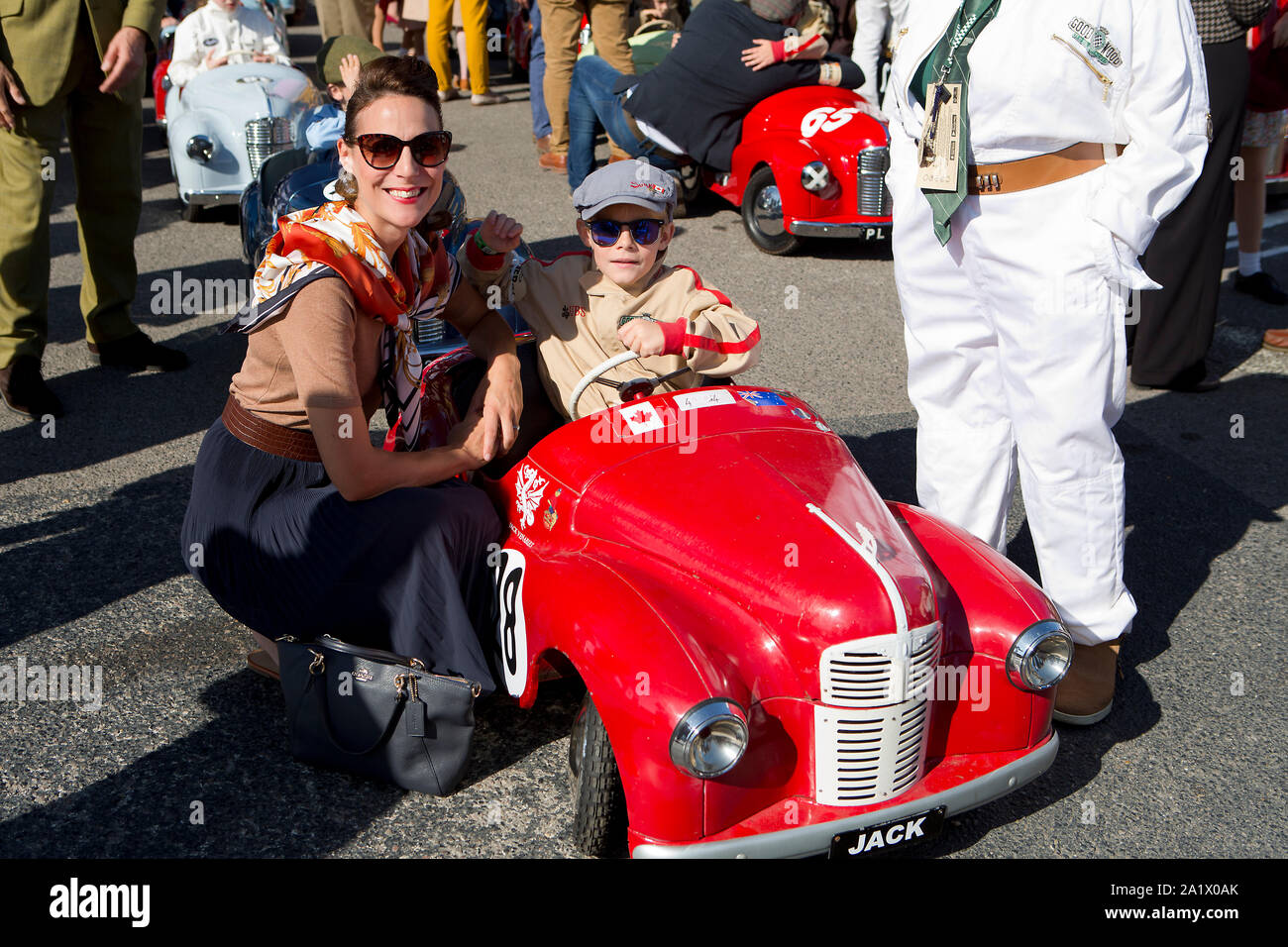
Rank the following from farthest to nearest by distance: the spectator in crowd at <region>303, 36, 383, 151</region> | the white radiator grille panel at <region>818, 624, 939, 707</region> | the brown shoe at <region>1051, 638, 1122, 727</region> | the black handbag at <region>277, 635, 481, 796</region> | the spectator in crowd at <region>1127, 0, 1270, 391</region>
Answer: the spectator in crowd at <region>303, 36, 383, 151</region>, the spectator in crowd at <region>1127, 0, 1270, 391</region>, the brown shoe at <region>1051, 638, 1122, 727</region>, the black handbag at <region>277, 635, 481, 796</region>, the white radiator grille panel at <region>818, 624, 939, 707</region>

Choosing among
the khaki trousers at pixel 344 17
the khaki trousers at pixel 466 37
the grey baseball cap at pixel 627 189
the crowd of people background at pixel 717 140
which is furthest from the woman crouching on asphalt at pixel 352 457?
the khaki trousers at pixel 466 37

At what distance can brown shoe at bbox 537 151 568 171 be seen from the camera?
30.1 feet

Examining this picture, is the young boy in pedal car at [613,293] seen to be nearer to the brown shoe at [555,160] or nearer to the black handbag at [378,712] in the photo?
the black handbag at [378,712]

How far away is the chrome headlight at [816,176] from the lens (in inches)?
276

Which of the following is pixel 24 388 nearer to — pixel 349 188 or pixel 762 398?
pixel 349 188

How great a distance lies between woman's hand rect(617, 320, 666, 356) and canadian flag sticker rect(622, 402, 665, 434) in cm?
16

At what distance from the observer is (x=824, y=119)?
279 inches

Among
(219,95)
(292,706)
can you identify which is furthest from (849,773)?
(219,95)

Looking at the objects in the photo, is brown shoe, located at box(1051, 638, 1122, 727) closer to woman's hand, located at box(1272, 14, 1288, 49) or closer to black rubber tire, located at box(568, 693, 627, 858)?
black rubber tire, located at box(568, 693, 627, 858)

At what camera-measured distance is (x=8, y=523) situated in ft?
13.7

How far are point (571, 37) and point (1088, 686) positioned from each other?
6794mm

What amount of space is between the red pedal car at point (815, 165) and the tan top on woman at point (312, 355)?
457cm

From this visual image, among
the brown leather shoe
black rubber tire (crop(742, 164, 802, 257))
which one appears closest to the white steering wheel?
the brown leather shoe
